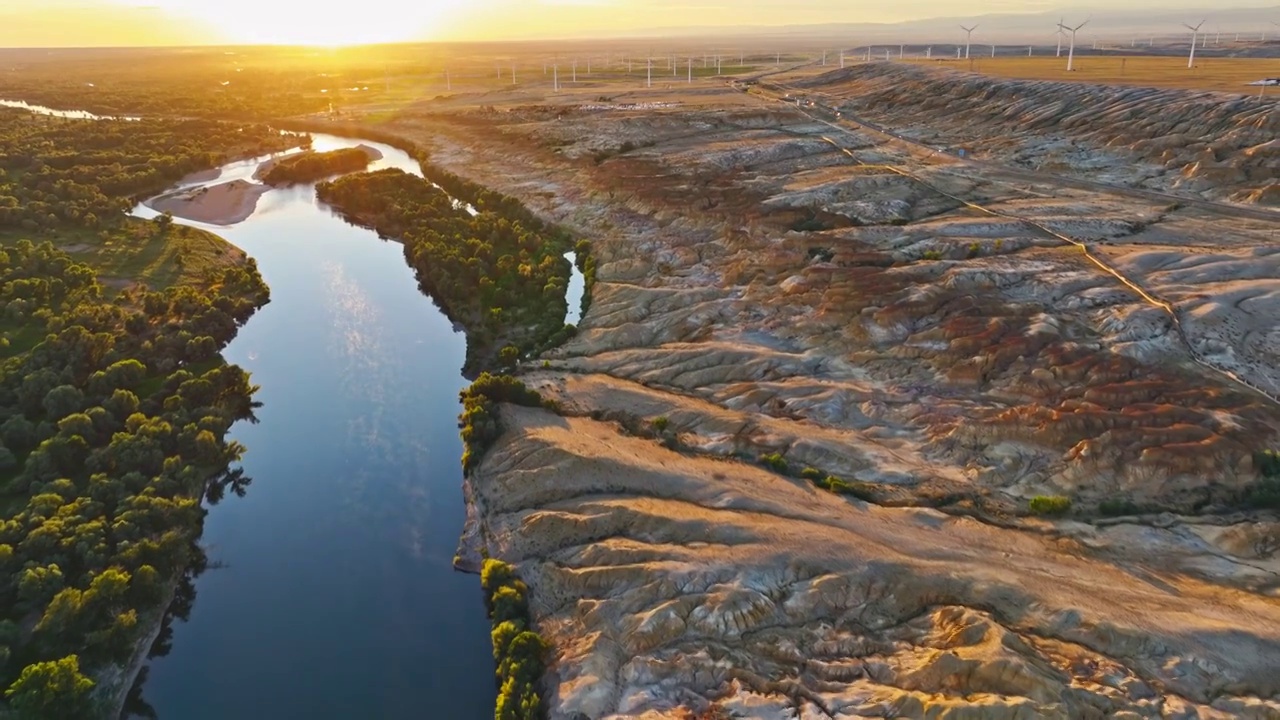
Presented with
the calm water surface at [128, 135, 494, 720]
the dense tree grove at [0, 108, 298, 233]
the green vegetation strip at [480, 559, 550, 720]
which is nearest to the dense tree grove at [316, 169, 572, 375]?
the calm water surface at [128, 135, 494, 720]

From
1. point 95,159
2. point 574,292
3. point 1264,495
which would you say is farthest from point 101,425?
point 95,159

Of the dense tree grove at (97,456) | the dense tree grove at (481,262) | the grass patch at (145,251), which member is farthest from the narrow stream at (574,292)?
the grass patch at (145,251)

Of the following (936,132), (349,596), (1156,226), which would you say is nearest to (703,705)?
(349,596)

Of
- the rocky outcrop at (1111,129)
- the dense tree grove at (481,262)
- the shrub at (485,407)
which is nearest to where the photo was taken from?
the shrub at (485,407)

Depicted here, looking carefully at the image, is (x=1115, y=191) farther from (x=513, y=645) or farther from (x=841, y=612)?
(x=513, y=645)

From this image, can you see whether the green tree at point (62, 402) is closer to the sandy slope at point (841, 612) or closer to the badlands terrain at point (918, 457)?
the badlands terrain at point (918, 457)

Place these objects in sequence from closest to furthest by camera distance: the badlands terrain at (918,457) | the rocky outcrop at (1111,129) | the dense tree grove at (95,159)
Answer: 1. the badlands terrain at (918,457)
2. the rocky outcrop at (1111,129)
3. the dense tree grove at (95,159)
